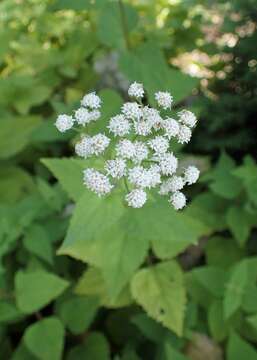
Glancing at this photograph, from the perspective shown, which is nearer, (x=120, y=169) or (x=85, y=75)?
(x=120, y=169)

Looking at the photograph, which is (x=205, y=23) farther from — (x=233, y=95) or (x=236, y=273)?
(x=236, y=273)

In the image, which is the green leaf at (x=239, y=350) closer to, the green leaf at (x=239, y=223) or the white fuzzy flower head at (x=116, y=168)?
the green leaf at (x=239, y=223)

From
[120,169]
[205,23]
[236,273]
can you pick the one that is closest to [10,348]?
[236,273]

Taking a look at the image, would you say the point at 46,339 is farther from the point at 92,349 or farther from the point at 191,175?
Result: the point at 191,175

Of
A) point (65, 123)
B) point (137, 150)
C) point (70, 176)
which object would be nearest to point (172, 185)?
point (137, 150)

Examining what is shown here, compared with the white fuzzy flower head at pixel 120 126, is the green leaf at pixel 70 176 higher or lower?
lower

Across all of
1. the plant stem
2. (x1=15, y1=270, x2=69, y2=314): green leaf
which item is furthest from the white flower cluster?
the plant stem

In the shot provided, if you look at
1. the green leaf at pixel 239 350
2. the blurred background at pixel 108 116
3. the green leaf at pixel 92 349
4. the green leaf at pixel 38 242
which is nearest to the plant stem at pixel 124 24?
the blurred background at pixel 108 116
